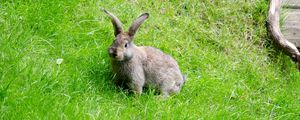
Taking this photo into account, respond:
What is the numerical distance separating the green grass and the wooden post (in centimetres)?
14

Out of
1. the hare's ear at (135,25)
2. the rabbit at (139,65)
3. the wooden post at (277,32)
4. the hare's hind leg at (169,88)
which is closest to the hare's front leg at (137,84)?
the rabbit at (139,65)

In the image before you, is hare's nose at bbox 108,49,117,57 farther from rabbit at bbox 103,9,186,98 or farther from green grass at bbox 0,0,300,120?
green grass at bbox 0,0,300,120

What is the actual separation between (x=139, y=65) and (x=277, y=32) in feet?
9.33

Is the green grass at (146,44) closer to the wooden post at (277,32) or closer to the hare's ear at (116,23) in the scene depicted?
the wooden post at (277,32)

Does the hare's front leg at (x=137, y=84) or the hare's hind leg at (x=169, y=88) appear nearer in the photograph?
the hare's front leg at (x=137, y=84)

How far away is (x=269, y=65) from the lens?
7.51 meters

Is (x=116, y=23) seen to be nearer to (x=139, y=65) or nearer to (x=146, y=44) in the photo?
(x=139, y=65)

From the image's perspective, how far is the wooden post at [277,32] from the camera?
24.8ft

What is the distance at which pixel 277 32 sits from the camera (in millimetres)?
7711

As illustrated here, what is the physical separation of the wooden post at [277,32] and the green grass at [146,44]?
0.44ft

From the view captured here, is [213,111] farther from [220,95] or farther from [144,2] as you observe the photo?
[144,2]

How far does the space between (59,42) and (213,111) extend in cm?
179

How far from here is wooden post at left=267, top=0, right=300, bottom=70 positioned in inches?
298

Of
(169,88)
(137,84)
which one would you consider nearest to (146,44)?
(169,88)
